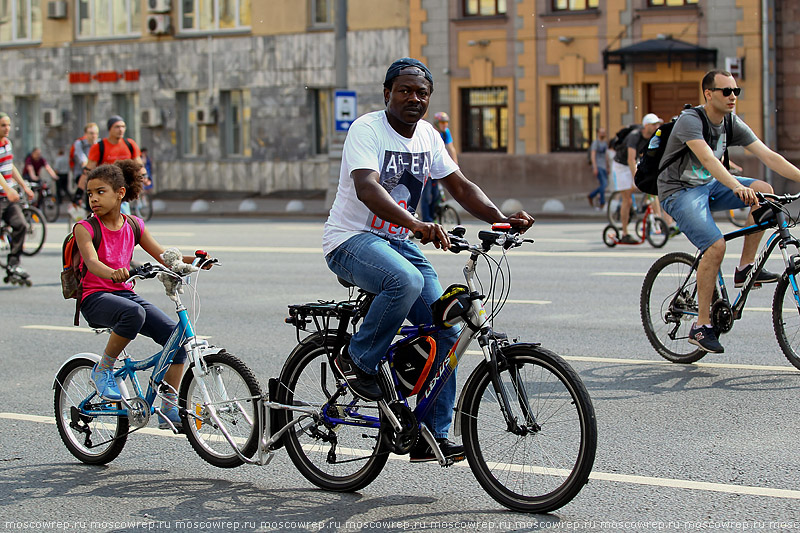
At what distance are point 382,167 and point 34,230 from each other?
1327 centimetres

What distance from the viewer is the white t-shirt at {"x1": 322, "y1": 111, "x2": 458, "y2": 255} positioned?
5.18 metres

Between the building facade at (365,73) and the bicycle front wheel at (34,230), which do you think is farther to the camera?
the building facade at (365,73)

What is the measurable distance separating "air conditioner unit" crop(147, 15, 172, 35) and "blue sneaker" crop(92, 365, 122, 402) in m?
32.0

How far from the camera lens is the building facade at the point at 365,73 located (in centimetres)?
2959

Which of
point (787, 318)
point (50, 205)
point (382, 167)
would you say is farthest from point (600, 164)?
point (382, 167)

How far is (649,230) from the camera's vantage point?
666 inches

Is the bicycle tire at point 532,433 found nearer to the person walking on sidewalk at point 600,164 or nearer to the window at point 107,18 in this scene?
the person walking on sidewalk at point 600,164

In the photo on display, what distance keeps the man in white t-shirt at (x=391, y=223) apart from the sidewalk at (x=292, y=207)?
67.3 feet

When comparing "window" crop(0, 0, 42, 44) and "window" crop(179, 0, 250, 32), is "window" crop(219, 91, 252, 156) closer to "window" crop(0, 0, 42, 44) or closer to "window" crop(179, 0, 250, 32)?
"window" crop(179, 0, 250, 32)

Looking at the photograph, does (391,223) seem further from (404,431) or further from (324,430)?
(324,430)

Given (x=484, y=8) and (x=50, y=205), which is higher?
(x=484, y=8)

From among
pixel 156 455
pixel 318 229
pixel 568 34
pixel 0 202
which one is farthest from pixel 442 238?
pixel 568 34

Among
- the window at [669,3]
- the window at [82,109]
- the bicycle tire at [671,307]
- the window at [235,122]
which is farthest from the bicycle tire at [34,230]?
the window at [82,109]

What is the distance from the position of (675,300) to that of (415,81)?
3698 mm
